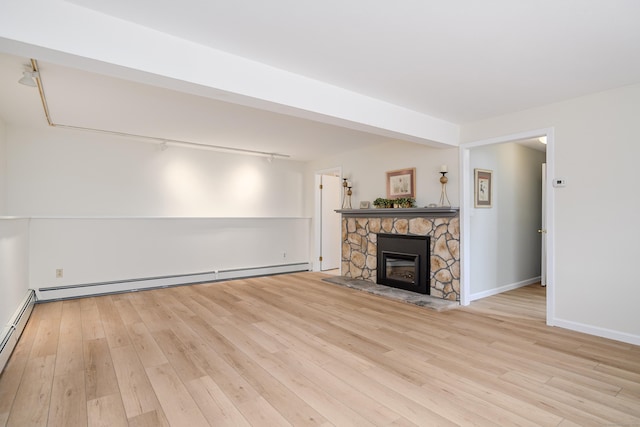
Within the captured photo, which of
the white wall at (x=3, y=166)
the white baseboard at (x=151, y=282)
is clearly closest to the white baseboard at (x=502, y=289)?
the white baseboard at (x=151, y=282)

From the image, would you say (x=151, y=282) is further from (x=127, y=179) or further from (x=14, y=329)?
(x=14, y=329)

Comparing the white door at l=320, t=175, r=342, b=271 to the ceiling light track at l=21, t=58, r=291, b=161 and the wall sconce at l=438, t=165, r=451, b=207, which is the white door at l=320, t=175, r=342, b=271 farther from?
the wall sconce at l=438, t=165, r=451, b=207

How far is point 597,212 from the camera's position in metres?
3.20

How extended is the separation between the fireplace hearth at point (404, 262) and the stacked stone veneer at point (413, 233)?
0.27 ft

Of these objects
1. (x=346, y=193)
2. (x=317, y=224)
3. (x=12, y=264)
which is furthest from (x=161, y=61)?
(x=317, y=224)

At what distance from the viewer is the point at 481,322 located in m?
3.57

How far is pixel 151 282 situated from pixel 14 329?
2.23m

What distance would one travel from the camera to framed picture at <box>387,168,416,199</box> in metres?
4.87

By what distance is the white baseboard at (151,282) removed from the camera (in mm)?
4535

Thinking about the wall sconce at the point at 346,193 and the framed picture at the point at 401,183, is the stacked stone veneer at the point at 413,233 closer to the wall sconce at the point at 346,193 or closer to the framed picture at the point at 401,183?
the wall sconce at the point at 346,193

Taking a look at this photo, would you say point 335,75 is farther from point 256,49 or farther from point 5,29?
point 5,29

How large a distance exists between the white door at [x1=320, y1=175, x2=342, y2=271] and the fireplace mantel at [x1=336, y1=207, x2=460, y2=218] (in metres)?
1.18

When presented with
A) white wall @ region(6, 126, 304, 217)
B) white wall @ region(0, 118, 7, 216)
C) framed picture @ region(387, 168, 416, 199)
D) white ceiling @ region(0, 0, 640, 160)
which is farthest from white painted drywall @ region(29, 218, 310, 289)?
framed picture @ region(387, 168, 416, 199)

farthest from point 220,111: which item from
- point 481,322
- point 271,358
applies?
point 481,322
